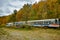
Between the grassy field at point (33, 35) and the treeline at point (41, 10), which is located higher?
the treeline at point (41, 10)

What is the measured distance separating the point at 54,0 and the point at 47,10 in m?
1.50

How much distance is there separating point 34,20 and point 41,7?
6.73 feet

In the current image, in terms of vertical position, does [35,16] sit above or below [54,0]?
below

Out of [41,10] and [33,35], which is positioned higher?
[41,10]

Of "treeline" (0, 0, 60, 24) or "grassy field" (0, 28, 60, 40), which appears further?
"treeline" (0, 0, 60, 24)

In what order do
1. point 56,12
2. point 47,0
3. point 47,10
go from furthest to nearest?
point 47,0 < point 47,10 < point 56,12

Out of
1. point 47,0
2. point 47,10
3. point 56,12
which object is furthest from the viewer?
point 47,0

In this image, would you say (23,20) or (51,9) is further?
(23,20)

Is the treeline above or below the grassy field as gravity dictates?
above

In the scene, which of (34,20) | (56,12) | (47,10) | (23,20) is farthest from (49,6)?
(23,20)

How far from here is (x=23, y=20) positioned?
23.5 metres

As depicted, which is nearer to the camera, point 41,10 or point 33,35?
point 33,35

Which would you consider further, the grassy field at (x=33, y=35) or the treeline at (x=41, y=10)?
the treeline at (x=41, y=10)

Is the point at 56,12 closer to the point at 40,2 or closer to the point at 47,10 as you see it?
the point at 47,10
